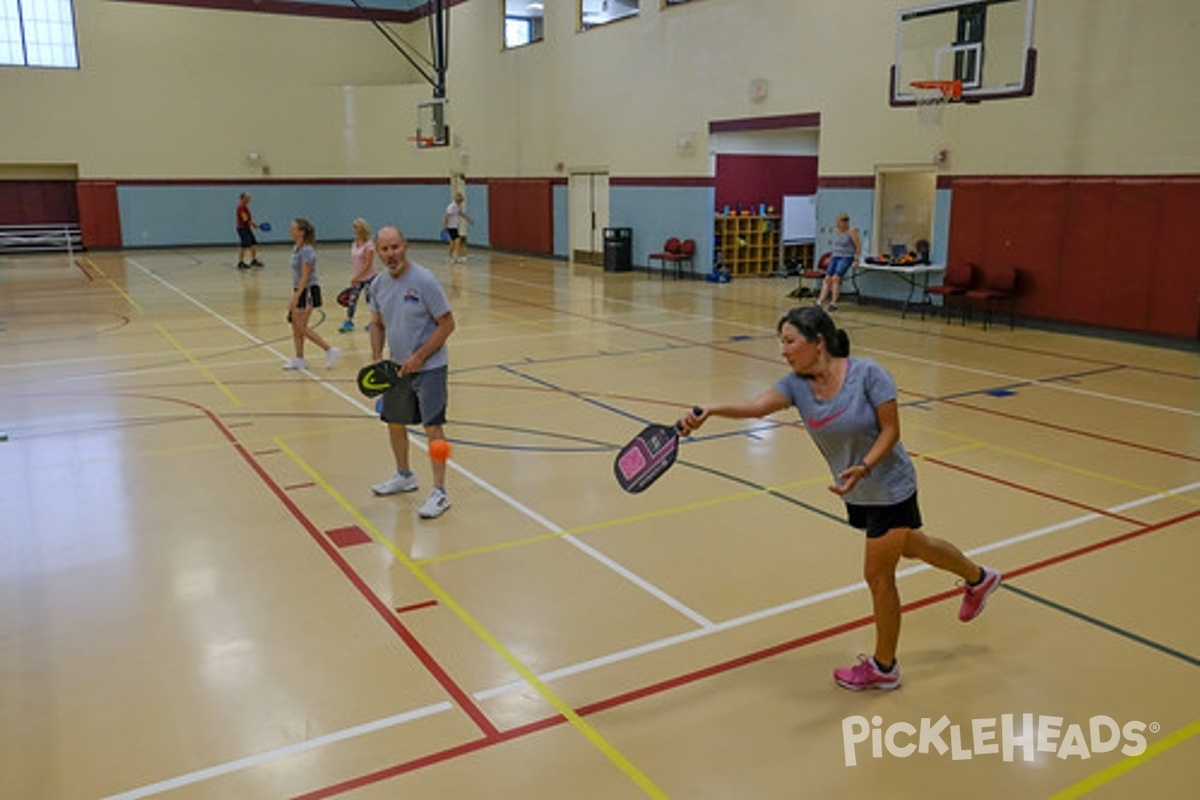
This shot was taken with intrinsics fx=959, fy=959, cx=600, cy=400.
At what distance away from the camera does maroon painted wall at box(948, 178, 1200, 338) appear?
44.6 ft

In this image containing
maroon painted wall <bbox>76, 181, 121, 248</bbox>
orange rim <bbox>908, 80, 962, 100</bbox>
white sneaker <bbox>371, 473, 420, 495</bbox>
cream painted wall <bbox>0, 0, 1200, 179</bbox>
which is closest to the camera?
white sneaker <bbox>371, 473, 420, 495</bbox>

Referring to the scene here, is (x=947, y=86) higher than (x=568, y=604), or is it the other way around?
(x=947, y=86)

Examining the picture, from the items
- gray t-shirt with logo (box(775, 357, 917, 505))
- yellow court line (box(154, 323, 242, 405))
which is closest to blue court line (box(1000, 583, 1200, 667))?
gray t-shirt with logo (box(775, 357, 917, 505))

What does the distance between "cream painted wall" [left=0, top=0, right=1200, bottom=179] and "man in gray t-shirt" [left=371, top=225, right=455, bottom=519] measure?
38.5 ft

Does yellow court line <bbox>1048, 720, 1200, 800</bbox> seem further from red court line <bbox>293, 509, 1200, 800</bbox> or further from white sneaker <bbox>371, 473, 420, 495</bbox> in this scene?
white sneaker <bbox>371, 473, 420, 495</bbox>

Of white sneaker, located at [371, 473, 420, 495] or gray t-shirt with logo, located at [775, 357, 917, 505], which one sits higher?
gray t-shirt with logo, located at [775, 357, 917, 505]

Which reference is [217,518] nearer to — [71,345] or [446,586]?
[446,586]

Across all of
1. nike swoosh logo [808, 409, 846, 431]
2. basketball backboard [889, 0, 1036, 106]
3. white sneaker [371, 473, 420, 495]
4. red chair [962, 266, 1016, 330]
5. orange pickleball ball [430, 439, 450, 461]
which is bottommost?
white sneaker [371, 473, 420, 495]

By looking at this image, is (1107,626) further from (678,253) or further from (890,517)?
(678,253)

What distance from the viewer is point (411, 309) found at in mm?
6512

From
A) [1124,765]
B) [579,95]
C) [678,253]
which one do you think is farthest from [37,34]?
[1124,765]

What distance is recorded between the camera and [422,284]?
653 centimetres

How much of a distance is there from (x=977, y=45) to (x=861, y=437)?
12727 mm

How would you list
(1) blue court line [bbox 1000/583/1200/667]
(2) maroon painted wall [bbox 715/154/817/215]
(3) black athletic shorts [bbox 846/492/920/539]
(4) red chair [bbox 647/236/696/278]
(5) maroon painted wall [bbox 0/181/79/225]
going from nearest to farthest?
(3) black athletic shorts [bbox 846/492/920/539] → (1) blue court line [bbox 1000/583/1200/667] → (2) maroon painted wall [bbox 715/154/817/215] → (4) red chair [bbox 647/236/696/278] → (5) maroon painted wall [bbox 0/181/79/225]
